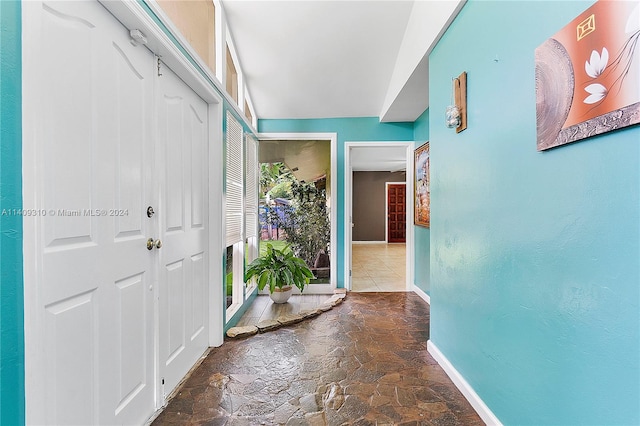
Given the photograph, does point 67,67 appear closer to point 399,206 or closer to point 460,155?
point 460,155

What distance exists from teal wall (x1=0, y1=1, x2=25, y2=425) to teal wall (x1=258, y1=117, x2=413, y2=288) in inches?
119

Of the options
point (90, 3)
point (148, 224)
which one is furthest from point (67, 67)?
point (148, 224)

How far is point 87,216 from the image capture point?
43.2 inches

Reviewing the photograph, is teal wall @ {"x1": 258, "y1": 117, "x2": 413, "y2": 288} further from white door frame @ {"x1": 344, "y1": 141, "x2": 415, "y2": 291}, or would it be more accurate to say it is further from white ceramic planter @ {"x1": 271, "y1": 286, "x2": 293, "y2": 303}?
white ceramic planter @ {"x1": 271, "y1": 286, "x2": 293, "y2": 303}

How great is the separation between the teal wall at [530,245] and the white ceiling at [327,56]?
735mm

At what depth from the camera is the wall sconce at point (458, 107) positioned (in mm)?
1651

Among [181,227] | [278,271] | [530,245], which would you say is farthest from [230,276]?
[530,245]

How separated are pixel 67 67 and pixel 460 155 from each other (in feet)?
6.32

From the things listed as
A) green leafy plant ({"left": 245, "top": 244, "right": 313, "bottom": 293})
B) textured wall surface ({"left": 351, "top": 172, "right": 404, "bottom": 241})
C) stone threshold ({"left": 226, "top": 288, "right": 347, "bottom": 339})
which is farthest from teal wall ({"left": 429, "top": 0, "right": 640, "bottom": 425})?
textured wall surface ({"left": 351, "top": 172, "right": 404, "bottom": 241})

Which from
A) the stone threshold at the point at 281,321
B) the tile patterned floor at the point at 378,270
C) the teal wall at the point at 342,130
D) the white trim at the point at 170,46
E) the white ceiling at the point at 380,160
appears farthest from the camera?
the white ceiling at the point at 380,160

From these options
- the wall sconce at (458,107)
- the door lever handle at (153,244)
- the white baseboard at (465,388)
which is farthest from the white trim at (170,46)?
the white baseboard at (465,388)

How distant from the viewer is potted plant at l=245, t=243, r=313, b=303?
10.3ft

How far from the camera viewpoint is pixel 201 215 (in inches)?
83.0

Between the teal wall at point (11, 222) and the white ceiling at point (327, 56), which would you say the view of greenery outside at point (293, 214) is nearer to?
the white ceiling at point (327, 56)
